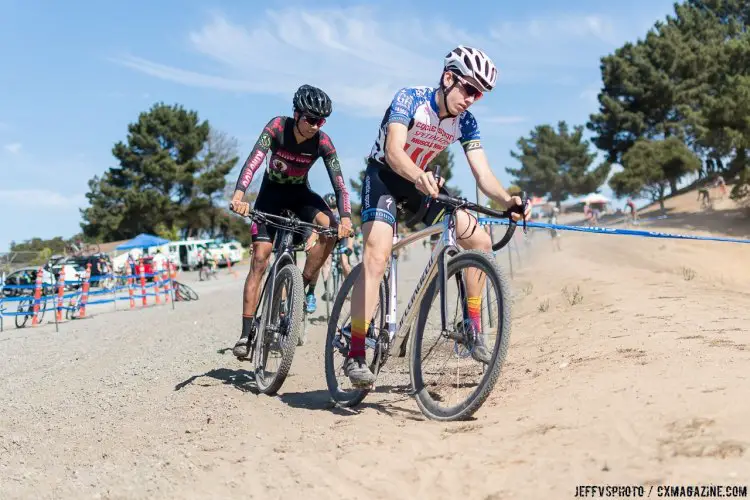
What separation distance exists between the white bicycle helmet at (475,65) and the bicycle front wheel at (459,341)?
1.14 m

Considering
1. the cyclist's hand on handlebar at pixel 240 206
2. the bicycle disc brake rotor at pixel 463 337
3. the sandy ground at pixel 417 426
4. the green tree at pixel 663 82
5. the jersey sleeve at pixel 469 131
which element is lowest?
the sandy ground at pixel 417 426

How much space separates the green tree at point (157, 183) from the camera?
6612 centimetres

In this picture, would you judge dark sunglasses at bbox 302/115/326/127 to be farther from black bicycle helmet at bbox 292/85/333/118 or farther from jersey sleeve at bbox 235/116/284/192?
jersey sleeve at bbox 235/116/284/192

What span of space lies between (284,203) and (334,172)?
553 millimetres

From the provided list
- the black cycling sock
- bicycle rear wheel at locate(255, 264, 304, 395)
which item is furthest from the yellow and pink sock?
the black cycling sock

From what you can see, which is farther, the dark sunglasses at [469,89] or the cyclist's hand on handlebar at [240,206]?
the cyclist's hand on handlebar at [240,206]

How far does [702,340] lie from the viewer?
16.3ft

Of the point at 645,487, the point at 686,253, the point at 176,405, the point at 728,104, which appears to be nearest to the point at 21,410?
the point at 176,405

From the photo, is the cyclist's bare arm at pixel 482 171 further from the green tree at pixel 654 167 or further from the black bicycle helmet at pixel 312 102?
the green tree at pixel 654 167

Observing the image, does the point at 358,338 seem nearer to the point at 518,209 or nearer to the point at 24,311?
the point at 518,209

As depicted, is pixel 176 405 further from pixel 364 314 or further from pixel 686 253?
pixel 686 253

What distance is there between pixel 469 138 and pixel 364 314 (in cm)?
141

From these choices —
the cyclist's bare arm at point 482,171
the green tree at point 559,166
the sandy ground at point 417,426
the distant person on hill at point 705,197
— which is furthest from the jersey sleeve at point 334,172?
the green tree at point 559,166

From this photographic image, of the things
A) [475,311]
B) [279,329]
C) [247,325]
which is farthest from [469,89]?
[247,325]
